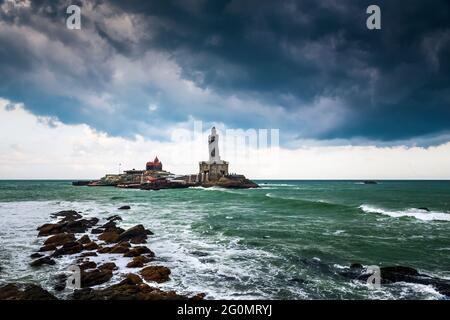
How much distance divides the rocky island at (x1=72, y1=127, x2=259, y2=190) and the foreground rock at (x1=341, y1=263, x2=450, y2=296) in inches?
3364

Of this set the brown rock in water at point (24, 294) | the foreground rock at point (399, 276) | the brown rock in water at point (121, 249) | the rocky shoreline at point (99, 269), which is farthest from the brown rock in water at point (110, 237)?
the foreground rock at point (399, 276)

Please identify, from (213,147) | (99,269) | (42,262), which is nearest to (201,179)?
(213,147)

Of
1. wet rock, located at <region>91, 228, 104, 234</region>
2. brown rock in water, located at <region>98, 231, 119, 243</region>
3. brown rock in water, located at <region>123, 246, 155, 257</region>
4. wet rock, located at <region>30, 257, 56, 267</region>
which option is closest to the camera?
wet rock, located at <region>30, 257, 56, 267</region>

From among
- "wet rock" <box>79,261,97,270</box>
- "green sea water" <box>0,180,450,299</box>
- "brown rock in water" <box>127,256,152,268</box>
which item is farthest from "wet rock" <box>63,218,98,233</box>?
"brown rock in water" <box>127,256,152,268</box>

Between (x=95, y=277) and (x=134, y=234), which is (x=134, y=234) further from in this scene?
(x=95, y=277)

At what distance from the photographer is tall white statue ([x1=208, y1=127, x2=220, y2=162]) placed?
10656 cm

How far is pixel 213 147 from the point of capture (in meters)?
108

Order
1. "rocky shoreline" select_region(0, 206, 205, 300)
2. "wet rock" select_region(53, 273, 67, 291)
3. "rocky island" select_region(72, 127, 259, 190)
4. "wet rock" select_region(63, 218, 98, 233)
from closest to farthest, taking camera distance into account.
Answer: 1. "rocky shoreline" select_region(0, 206, 205, 300)
2. "wet rock" select_region(53, 273, 67, 291)
3. "wet rock" select_region(63, 218, 98, 233)
4. "rocky island" select_region(72, 127, 259, 190)

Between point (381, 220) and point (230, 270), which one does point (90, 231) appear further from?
point (381, 220)

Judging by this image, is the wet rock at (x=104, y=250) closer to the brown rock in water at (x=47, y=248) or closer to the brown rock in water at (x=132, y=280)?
the brown rock in water at (x=47, y=248)

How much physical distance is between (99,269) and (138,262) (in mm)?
1757

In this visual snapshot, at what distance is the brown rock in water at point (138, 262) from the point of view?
12473mm

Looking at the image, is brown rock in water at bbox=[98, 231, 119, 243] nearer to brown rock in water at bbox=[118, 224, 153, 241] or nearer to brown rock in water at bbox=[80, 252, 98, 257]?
brown rock in water at bbox=[118, 224, 153, 241]
